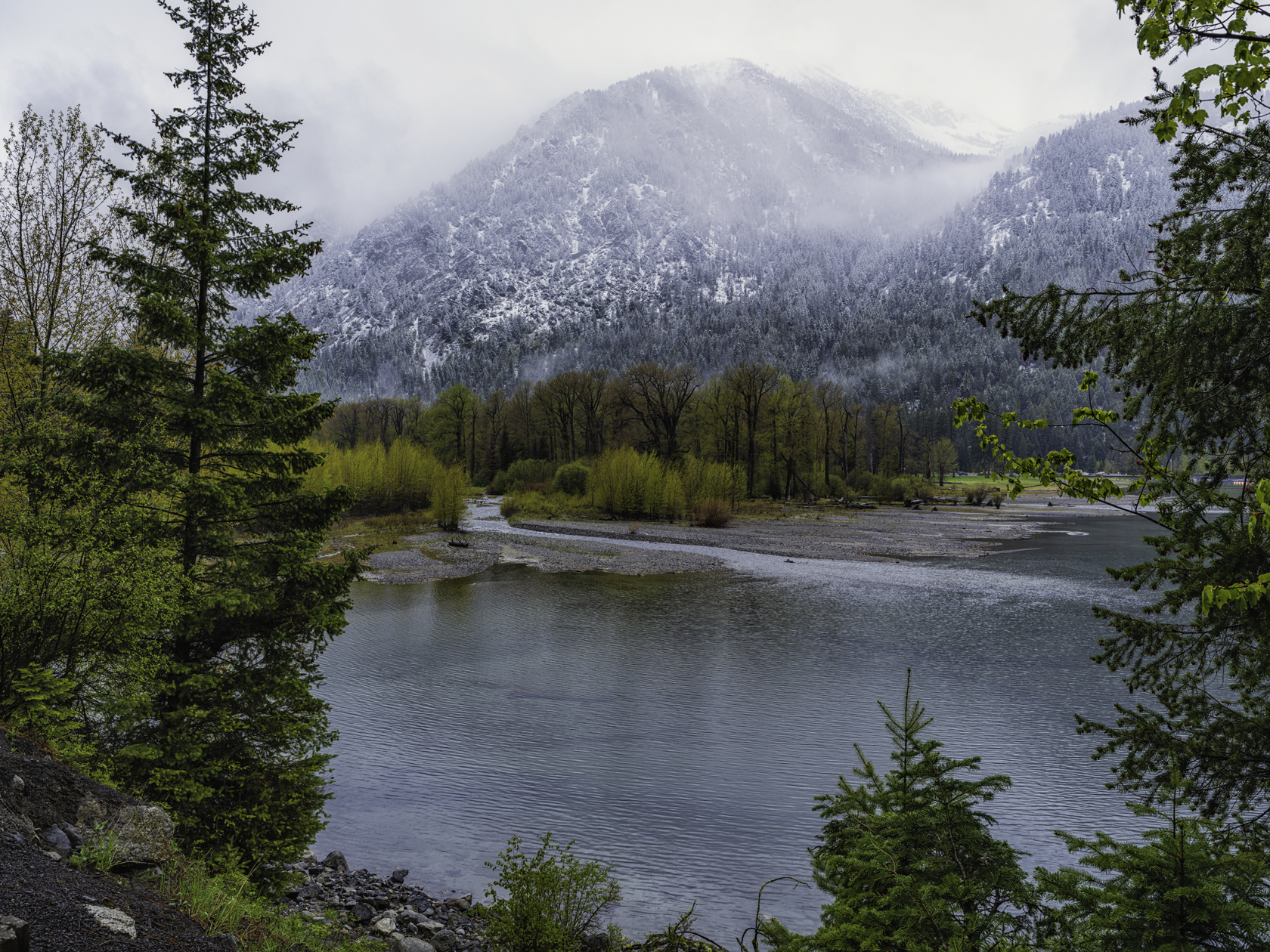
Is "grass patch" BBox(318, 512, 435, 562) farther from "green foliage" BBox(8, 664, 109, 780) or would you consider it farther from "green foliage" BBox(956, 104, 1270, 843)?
"green foliage" BBox(956, 104, 1270, 843)

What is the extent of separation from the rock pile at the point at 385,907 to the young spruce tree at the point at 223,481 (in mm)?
665

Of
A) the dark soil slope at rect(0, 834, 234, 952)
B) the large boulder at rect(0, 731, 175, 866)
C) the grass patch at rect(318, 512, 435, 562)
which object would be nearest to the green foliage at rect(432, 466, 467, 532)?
the grass patch at rect(318, 512, 435, 562)

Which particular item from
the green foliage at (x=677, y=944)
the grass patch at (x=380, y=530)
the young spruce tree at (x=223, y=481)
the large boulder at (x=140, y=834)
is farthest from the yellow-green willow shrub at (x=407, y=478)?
the green foliage at (x=677, y=944)

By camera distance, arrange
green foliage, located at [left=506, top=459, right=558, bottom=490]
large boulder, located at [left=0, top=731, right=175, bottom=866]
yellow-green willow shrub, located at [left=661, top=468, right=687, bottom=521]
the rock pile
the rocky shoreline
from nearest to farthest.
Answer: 1. the rocky shoreline
2. large boulder, located at [left=0, top=731, right=175, bottom=866]
3. the rock pile
4. yellow-green willow shrub, located at [left=661, top=468, right=687, bottom=521]
5. green foliage, located at [left=506, top=459, right=558, bottom=490]

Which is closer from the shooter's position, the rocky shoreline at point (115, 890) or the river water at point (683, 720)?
the rocky shoreline at point (115, 890)

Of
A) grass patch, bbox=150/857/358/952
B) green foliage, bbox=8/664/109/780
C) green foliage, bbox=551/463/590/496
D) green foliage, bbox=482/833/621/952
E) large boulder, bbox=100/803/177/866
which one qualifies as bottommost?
green foliage, bbox=482/833/621/952

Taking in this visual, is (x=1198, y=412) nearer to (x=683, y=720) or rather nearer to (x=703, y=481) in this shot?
(x=683, y=720)

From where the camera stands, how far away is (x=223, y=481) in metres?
7.16

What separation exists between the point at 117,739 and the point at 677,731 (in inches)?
314

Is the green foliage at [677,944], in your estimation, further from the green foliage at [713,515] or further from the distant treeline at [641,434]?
the distant treeline at [641,434]

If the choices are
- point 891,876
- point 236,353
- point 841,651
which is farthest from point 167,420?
point 841,651

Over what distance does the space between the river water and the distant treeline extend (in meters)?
30.0

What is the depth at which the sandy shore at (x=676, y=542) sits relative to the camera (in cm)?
2948

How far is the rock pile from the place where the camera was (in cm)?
595
